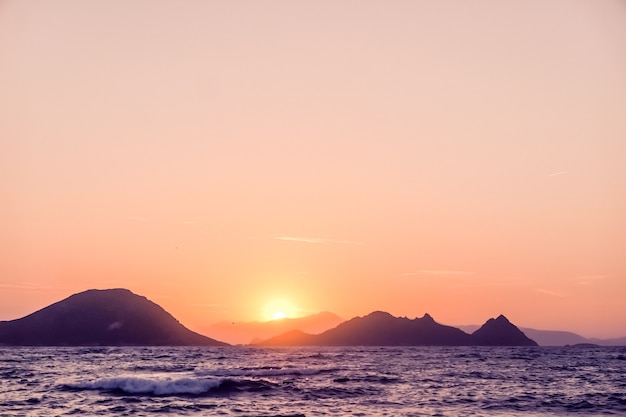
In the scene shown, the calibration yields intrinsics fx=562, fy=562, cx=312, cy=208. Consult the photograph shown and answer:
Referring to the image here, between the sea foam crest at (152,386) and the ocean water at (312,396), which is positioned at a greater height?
the sea foam crest at (152,386)

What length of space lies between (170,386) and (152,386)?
1.47 metres

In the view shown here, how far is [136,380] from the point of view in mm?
47406

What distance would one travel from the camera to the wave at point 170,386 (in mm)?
43812

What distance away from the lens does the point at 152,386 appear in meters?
45.2

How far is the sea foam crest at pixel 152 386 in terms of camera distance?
4384 cm

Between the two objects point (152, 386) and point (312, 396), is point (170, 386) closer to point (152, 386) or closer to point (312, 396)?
point (152, 386)

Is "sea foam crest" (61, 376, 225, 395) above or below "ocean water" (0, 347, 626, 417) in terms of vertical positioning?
above

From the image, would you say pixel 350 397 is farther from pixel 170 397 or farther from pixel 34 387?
pixel 34 387

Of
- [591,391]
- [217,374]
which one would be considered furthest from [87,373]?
[591,391]

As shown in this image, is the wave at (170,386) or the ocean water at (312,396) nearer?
the ocean water at (312,396)

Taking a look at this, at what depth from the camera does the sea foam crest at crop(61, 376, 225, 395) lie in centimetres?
4384

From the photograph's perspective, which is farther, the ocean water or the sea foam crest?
the sea foam crest

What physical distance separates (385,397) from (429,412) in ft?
24.0

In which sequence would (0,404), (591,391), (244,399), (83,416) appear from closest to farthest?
(83,416)
(0,404)
(244,399)
(591,391)
